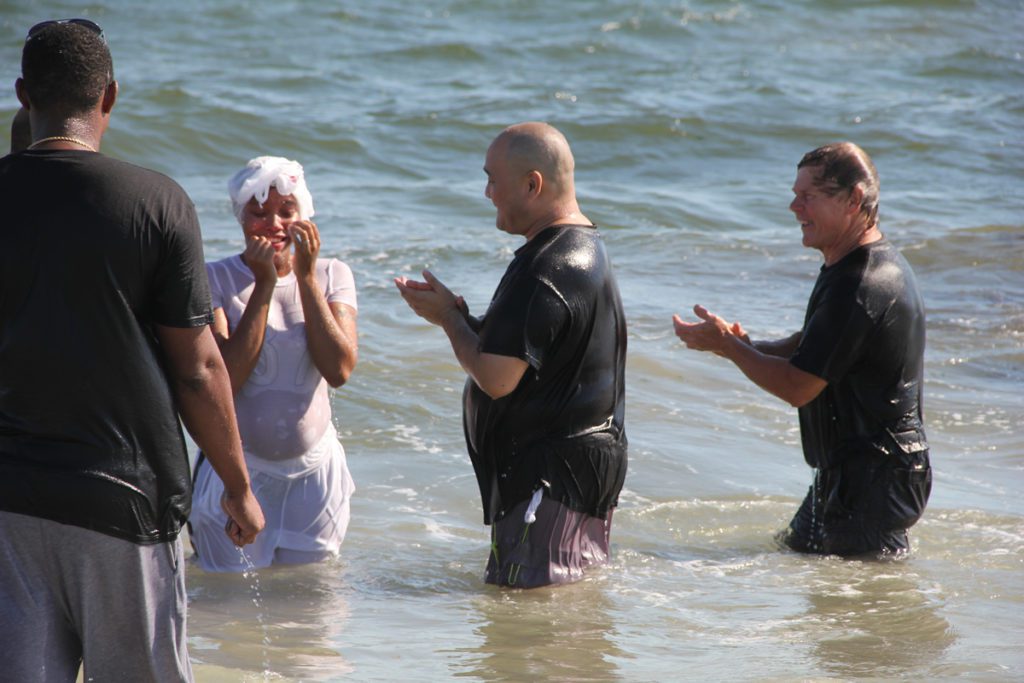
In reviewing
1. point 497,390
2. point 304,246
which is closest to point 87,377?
point 304,246

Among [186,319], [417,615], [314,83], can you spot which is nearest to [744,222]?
[314,83]

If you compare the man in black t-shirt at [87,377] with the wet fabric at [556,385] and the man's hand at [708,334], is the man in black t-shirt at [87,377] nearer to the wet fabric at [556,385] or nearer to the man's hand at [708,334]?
the wet fabric at [556,385]

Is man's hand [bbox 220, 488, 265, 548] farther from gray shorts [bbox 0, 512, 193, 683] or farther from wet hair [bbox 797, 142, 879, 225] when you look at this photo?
wet hair [bbox 797, 142, 879, 225]

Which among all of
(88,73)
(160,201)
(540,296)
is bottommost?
(540,296)

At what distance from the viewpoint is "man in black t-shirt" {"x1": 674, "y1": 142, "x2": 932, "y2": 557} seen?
5168mm

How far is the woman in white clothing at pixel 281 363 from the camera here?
469 centimetres

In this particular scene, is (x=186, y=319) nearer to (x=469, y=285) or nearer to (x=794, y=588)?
(x=794, y=588)

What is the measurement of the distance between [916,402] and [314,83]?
15.5m

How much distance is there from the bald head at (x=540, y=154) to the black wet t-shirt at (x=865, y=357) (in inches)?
46.9

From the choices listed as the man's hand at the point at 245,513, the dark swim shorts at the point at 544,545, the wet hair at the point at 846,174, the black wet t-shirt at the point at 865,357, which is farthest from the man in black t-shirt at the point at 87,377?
the wet hair at the point at 846,174

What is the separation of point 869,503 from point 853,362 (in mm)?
618

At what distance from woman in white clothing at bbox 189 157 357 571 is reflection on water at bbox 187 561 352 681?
0.19 m

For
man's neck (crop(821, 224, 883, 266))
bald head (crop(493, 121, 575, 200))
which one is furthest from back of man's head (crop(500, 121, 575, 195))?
man's neck (crop(821, 224, 883, 266))

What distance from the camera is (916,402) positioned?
5.42 m
